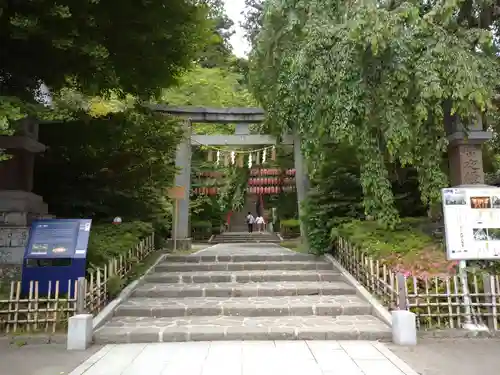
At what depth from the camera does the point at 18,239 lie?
686 centimetres

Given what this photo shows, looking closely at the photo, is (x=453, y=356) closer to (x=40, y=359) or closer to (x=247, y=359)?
(x=247, y=359)

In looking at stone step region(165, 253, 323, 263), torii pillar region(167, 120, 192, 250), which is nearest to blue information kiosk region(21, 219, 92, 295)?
stone step region(165, 253, 323, 263)

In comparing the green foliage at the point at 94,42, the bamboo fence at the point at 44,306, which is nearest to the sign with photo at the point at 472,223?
the bamboo fence at the point at 44,306

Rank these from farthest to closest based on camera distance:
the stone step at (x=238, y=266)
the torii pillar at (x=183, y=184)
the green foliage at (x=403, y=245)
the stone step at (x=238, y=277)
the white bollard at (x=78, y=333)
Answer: the torii pillar at (x=183, y=184) < the stone step at (x=238, y=266) < the stone step at (x=238, y=277) < the green foliage at (x=403, y=245) < the white bollard at (x=78, y=333)

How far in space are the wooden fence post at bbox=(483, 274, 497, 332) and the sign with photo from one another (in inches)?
13.4

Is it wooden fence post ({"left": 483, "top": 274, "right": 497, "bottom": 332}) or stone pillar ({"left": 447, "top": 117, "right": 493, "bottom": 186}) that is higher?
stone pillar ({"left": 447, "top": 117, "right": 493, "bottom": 186})

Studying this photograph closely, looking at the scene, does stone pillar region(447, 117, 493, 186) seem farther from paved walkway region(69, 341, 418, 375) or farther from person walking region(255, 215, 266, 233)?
person walking region(255, 215, 266, 233)

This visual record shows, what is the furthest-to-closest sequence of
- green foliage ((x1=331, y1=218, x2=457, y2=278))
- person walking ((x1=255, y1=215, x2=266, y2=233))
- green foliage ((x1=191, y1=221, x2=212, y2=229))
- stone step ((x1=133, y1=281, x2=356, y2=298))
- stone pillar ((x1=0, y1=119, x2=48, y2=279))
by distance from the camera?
person walking ((x1=255, y1=215, x2=266, y2=233)) < green foliage ((x1=191, y1=221, x2=212, y2=229)) < stone step ((x1=133, y1=281, x2=356, y2=298)) < stone pillar ((x1=0, y1=119, x2=48, y2=279)) < green foliage ((x1=331, y1=218, x2=457, y2=278))

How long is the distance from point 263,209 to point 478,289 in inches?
956

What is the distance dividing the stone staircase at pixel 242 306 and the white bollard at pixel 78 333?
0.25 m

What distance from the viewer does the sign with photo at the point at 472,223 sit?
5.69 meters

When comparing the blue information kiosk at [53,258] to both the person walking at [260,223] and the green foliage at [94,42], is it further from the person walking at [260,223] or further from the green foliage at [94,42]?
the person walking at [260,223]

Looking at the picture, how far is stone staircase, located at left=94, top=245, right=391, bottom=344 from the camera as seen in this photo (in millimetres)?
5398

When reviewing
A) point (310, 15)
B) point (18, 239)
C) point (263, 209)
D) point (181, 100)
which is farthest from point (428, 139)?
point (263, 209)
